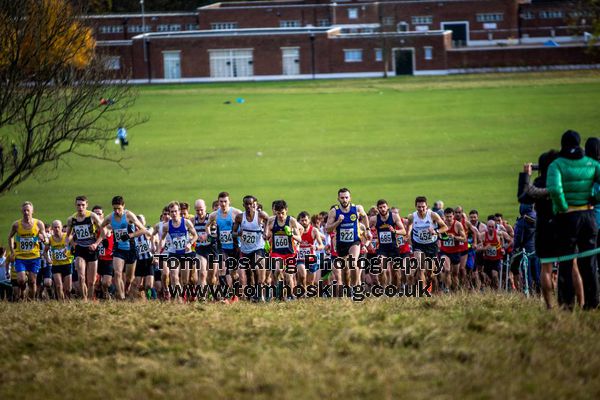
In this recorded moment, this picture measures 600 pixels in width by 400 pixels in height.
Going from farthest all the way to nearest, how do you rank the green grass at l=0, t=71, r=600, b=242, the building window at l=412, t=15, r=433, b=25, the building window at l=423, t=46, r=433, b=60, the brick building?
the building window at l=412, t=15, r=433, b=25
the building window at l=423, t=46, r=433, b=60
the brick building
the green grass at l=0, t=71, r=600, b=242

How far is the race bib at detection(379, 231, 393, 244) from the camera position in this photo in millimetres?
22122

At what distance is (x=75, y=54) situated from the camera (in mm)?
25406

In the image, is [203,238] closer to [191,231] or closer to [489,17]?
[191,231]

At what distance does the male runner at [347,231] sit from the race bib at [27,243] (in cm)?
660

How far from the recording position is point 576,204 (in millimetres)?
12383

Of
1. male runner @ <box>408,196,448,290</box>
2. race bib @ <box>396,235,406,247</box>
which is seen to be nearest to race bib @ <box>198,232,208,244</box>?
race bib @ <box>396,235,406,247</box>

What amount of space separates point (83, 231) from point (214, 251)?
9.29 feet

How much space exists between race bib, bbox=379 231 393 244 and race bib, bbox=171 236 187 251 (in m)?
4.69

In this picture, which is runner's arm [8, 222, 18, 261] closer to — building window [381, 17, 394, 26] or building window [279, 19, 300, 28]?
building window [381, 17, 394, 26]

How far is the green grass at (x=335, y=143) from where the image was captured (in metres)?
43.1

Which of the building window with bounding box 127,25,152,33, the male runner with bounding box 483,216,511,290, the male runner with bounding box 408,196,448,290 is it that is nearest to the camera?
the male runner with bounding box 408,196,448,290

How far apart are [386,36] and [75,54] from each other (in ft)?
212

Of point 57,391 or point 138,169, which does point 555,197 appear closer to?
point 57,391

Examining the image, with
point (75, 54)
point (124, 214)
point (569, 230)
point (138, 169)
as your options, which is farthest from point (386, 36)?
point (569, 230)
